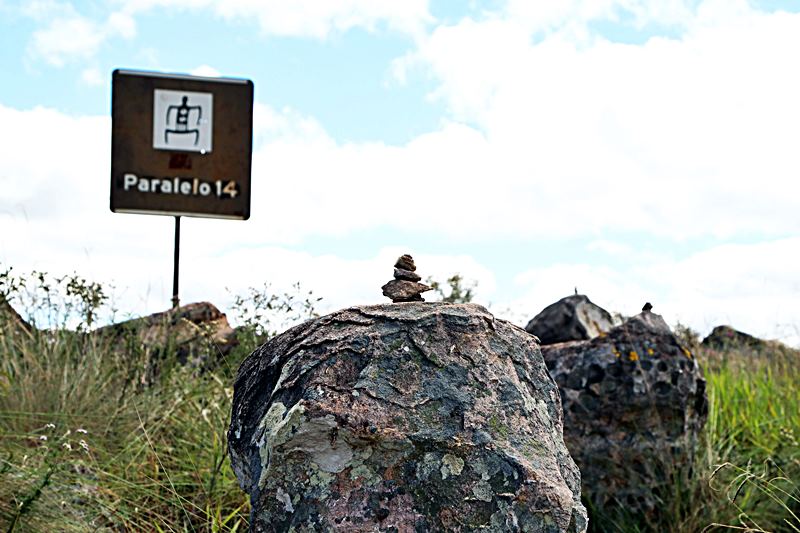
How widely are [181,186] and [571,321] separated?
445 centimetres

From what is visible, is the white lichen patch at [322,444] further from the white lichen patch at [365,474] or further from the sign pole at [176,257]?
the sign pole at [176,257]

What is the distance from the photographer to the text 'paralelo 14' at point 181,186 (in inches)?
328

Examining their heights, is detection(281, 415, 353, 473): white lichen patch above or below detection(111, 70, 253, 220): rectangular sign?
below

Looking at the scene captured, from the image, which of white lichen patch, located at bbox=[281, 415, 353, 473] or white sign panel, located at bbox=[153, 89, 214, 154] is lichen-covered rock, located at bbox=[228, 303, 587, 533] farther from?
white sign panel, located at bbox=[153, 89, 214, 154]

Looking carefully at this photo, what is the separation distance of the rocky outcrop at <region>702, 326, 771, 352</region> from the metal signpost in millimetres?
5666

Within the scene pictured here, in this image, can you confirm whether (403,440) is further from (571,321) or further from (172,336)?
(172,336)

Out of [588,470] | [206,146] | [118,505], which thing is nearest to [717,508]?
[588,470]

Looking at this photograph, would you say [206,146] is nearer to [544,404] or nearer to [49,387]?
[49,387]

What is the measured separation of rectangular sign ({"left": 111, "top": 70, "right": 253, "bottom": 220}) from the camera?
8359 millimetres

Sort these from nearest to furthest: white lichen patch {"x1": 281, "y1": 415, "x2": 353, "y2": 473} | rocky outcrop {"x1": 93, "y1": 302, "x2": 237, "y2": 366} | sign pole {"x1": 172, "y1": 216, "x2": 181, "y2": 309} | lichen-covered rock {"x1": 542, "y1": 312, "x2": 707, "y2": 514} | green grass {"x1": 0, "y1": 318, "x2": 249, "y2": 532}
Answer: white lichen patch {"x1": 281, "y1": 415, "x2": 353, "y2": 473}
green grass {"x1": 0, "y1": 318, "x2": 249, "y2": 532}
lichen-covered rock {"x1": 542, "y1": 312, "x2": 707, "y2": 514}
rocky outcrop {"x1": 93, "y1": 302, "x2": 237, "y2": 366}
sign pole {"x1": 172, "y1": 216, "x2": 181, "y2": 309}

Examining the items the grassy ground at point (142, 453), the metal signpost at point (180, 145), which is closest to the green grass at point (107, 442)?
the grassy ground at point (142, 453)

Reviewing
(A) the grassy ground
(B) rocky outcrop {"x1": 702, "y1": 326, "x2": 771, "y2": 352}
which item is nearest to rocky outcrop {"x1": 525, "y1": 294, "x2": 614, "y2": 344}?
(A) the grassy ground

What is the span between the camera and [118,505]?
390 cm

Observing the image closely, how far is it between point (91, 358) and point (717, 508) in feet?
12.2
